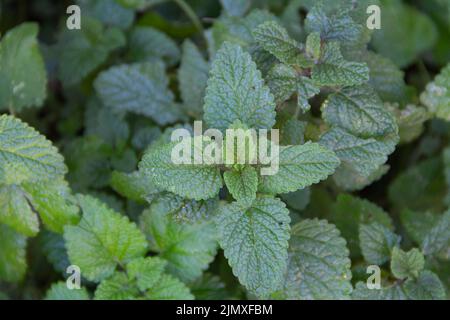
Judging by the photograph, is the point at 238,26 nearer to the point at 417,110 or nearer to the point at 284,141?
the point at 284,141

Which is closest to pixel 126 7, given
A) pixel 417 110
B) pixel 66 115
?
pixel 66 115

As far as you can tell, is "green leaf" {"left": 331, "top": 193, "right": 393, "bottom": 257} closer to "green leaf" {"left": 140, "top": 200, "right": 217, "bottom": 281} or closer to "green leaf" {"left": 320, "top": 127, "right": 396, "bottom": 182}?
"green leaf" {"left": 320, "top": 127, "right": 396, "bottom": 182}

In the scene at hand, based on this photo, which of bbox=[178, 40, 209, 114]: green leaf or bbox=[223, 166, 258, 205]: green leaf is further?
bbox=[178, 40, 209, 114]: green leaf

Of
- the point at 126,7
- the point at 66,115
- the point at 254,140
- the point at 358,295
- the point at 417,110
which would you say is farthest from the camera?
the point at 66,115

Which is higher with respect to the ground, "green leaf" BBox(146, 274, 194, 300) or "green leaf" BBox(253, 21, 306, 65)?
"green leaf" BBox(253, 21, 306, 65)

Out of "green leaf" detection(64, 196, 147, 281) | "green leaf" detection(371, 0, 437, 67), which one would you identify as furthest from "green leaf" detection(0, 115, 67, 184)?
"green leaf" detection(371, 0, 437, 67)

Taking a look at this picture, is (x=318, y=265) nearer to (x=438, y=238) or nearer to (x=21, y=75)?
(x=438, y=238)

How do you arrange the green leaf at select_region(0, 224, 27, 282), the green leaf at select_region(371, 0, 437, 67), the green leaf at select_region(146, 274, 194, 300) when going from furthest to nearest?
the green leaf at select_region(371, 0, 437, 67) → the green leaf at select_region(0, 224, 27, 282) → the green leaf at select_region(146, 274, 194, 300)
